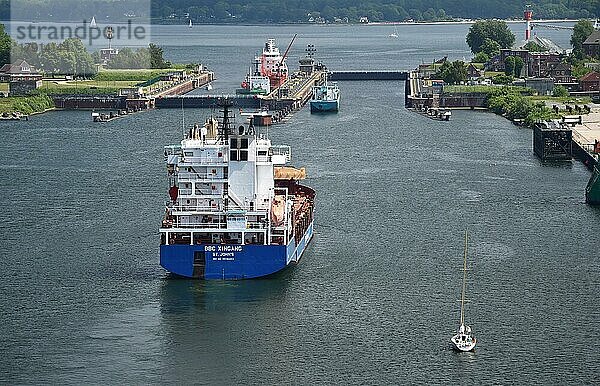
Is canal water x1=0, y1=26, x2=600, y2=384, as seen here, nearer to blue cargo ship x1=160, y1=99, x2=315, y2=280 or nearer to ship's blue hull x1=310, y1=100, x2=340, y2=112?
blue cargo ship x1=160, y1=99, x2=315, y2=280

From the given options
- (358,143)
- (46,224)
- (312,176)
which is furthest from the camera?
(358,143)

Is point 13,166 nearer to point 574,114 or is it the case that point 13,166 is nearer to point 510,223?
point 510,223

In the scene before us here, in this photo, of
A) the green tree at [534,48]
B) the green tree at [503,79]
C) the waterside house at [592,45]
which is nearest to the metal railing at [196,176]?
the green tree at [503,79]

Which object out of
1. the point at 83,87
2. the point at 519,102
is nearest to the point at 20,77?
the point at 83,87

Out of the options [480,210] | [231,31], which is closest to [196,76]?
[480,210]

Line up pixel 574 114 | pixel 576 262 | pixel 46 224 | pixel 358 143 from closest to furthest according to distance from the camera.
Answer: pixel 576 262 < pixel 46 224 < pixel 358 143 < pixel 574 114

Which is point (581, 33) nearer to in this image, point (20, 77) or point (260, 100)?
point (260, 100)

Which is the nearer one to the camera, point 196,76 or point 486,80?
point 486,80
